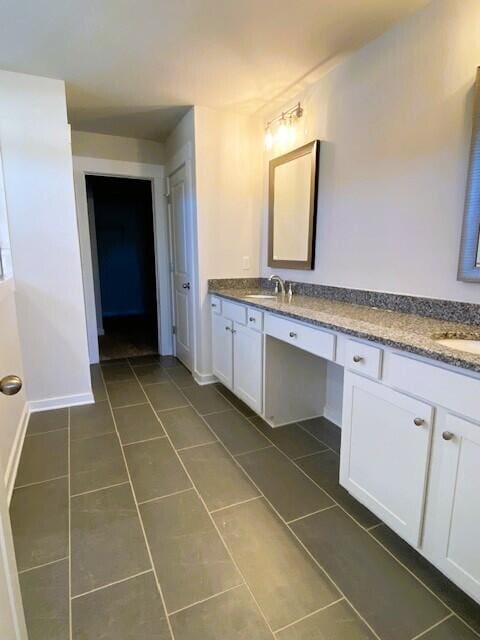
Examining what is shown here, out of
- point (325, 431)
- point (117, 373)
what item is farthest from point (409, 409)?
point (117, 373)

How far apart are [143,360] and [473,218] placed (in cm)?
335

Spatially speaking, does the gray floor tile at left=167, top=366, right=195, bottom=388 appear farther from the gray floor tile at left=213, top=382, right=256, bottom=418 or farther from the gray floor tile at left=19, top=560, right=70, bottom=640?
the gray floor tile at left=19, top=560, right=70, bottom=640

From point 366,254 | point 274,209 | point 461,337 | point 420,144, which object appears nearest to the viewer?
point 461,337

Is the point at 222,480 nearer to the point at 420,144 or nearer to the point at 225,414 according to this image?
the point at 225,414

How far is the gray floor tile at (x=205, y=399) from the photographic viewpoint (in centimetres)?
271

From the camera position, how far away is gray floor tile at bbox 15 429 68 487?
1901 millimetres

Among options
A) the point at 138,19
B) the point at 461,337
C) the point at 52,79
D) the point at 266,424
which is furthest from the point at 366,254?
the point at 52,79

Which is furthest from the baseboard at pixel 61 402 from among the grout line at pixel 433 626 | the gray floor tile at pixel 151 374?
the grout line at pixel 433 626

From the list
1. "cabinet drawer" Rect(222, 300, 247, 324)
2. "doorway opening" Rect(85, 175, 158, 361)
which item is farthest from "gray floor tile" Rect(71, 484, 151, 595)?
"doorway opening" Rect(85, 175, 158, 361)

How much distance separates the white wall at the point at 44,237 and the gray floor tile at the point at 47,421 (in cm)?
9

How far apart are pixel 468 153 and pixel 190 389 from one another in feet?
8.27

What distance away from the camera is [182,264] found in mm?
3486

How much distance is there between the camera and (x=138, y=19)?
177 cm

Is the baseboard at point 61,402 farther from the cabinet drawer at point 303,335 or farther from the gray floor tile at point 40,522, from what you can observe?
the cabinet drawer at point 303,335
